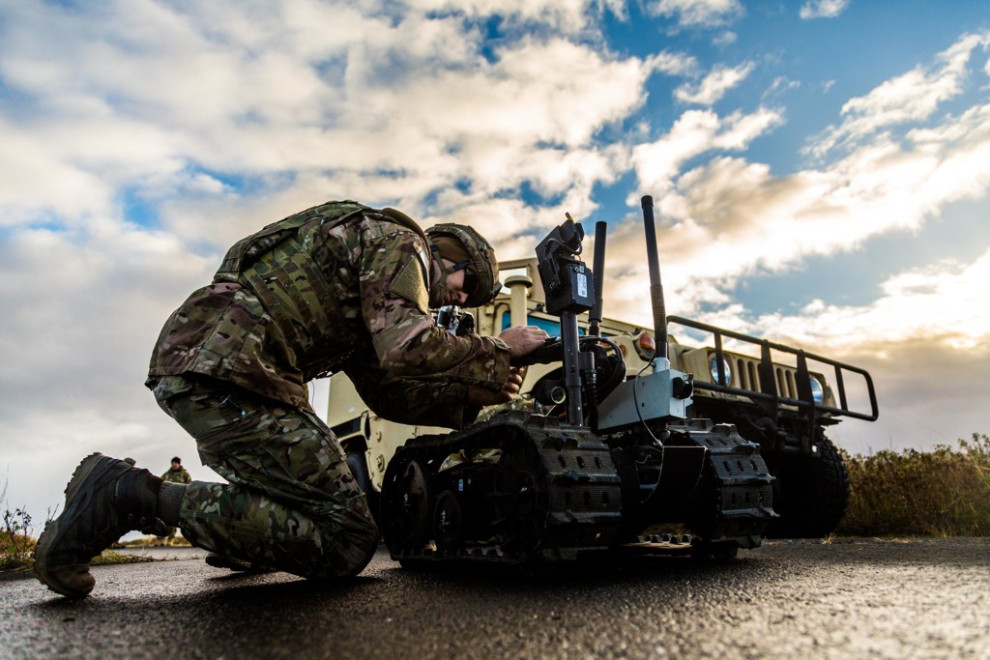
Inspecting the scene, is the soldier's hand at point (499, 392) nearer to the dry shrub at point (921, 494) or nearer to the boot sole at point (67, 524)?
the boot sole at point (67, 524)

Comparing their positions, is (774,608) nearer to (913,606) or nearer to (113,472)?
(913,606)

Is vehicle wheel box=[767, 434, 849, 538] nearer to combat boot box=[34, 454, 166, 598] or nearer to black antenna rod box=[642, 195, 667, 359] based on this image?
black antenna rod box=[642, 195, 667, 359]

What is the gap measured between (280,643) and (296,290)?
5.12ft

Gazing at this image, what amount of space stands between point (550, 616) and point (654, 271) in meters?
2.82

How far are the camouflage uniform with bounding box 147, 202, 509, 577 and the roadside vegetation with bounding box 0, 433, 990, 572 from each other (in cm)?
343

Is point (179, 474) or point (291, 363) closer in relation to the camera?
point (291, 363)

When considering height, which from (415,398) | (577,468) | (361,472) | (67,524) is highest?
(415,398)

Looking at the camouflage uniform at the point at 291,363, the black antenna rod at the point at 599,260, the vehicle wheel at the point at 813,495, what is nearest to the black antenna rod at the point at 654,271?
the black antenna rod at the point at 599,260

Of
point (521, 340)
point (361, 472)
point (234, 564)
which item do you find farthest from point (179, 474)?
point (521, 340)

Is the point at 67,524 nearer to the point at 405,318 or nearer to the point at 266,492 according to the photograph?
the point at 266,492

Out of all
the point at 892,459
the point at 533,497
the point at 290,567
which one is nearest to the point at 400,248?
the point at 533,497

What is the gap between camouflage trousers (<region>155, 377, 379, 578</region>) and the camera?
8.42 ft

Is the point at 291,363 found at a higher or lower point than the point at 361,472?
higher

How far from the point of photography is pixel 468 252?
10.6 ft
